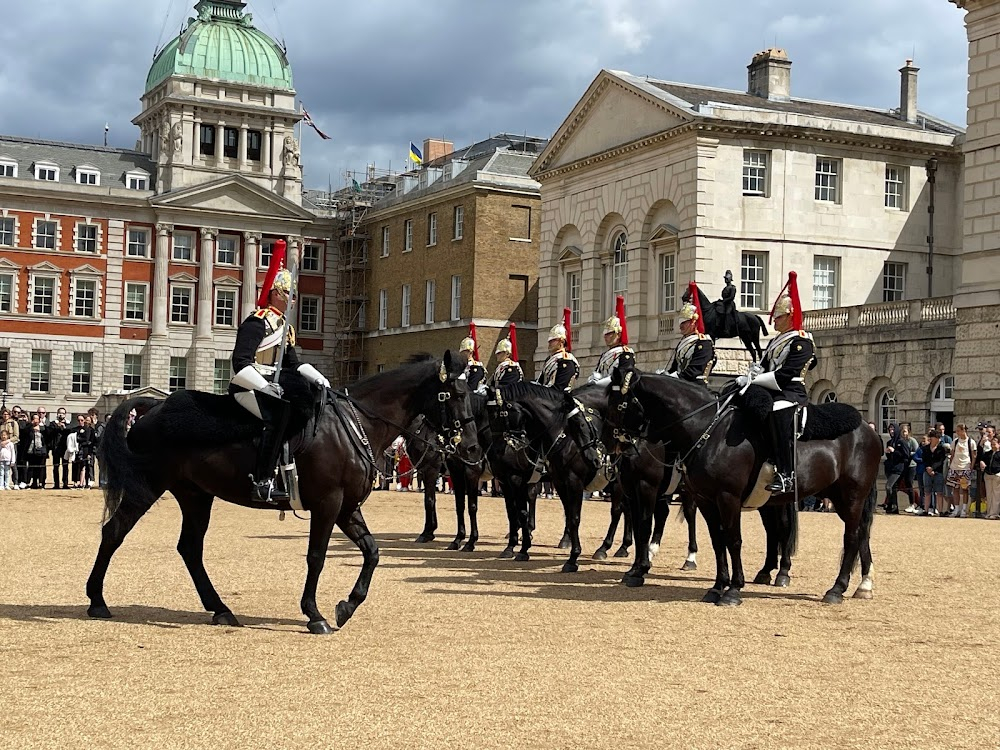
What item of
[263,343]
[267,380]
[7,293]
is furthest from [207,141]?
[267,380]

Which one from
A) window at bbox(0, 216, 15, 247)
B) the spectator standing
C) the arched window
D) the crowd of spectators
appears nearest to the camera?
the spectator standing

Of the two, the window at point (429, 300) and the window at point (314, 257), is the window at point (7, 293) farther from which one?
the window at point (429, 300)

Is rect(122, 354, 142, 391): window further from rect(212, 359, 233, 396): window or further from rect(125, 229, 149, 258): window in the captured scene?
rect(125, 229, 149, 258): window

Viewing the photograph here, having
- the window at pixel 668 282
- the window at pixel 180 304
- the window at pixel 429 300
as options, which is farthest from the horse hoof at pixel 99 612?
the window at pixel 180 304

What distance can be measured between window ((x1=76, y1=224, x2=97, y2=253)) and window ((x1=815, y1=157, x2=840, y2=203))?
43.1m

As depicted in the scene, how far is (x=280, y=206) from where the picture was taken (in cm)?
7806

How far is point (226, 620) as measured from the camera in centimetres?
1108

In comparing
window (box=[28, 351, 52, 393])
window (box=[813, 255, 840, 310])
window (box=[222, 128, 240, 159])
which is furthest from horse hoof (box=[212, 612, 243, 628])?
window (box=[222, 128, 240, 159])

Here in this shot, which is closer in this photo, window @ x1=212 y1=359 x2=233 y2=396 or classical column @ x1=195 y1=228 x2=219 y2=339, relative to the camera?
classical column @ x1=195 y1=228 x2=219 y2=339

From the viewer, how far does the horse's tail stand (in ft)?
Result: 37.2

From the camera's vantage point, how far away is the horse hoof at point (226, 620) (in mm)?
11039

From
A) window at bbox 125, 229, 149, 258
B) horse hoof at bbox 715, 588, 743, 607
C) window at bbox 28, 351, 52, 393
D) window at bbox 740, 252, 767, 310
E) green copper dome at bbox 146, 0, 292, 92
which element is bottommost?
horse hoof at bbox 715, 588, 743, 607

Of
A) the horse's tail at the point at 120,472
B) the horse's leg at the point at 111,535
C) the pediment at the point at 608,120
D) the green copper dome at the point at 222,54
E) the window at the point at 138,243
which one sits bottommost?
the horse's leg at the point at 111,535

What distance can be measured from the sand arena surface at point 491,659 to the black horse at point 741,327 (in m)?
2.63
